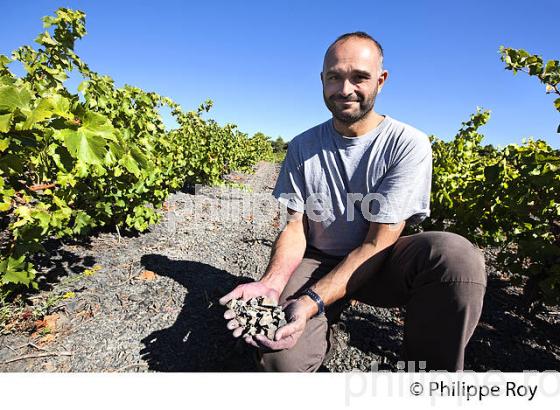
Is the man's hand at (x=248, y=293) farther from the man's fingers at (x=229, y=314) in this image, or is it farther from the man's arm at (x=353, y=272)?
the man's arm at (x=353, y=272)

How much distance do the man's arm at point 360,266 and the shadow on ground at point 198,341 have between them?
2.11ft

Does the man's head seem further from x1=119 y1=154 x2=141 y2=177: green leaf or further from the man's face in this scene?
x1=119 y1=154 x2=141 y2=177: green leaf

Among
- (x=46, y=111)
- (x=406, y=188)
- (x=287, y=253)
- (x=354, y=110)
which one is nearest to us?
(x=46, y=111)

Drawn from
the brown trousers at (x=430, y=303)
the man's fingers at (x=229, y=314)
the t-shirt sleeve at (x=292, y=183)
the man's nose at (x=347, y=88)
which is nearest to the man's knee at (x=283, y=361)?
the brown trousers at (x=430, y=303)

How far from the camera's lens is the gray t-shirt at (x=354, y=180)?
1.84m

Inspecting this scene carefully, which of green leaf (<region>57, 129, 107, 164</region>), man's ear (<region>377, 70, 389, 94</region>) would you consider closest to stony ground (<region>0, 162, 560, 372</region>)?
green leaf (<region>57, 129, 107, 164</region>)

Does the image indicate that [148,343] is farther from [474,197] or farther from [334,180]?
[474,197]

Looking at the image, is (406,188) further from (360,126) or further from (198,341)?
(198,341)

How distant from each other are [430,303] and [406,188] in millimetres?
603

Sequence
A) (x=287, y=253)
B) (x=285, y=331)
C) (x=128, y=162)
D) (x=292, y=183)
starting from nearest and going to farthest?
(x=285, y=331) < (x=128, y=162) < (x=287, y=253) < (x=292, y=183)

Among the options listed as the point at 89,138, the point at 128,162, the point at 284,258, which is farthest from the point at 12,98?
the point at 284,258

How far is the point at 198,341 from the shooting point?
6.93 ft

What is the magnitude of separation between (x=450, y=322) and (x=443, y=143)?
4.29 meters

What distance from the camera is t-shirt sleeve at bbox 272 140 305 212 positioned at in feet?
7.19
